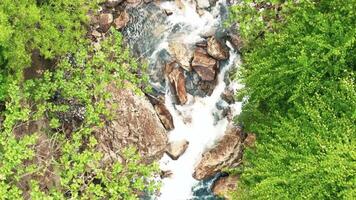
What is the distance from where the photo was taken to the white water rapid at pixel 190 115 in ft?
51.7

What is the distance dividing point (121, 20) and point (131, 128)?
3.73 m

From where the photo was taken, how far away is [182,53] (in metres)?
15.5

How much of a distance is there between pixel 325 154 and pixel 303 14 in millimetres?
3689

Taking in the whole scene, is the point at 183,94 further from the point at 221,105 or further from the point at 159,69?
the point at 221,105

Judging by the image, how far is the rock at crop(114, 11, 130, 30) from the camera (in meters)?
15.5

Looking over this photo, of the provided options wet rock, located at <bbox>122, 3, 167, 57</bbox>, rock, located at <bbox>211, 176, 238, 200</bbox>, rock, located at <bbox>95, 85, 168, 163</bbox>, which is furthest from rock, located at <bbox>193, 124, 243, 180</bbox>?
wet rock, located at <bbox>122, 3, 167, 57</bbox>

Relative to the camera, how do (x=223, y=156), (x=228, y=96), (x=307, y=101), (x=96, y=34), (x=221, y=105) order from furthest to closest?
(x=221, y=105) → (x=228, y=96) → (x=223, y=156) → (x=96, y=34) → (x=307, y=101)

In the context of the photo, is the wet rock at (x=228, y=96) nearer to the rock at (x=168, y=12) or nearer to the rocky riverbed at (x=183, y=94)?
the rocky riverbed at (x=183, y=94)

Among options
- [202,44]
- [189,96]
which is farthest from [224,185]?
[202,44]

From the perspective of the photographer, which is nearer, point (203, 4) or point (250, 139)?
point (250, 139)

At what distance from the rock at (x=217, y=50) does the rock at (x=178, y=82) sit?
124 cm

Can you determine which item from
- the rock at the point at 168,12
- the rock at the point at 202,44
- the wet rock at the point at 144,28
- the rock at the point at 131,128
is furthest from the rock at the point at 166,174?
the rock at the point at 168,12

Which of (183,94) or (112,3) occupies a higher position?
(112,3)

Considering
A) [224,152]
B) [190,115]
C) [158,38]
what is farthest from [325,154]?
[158,38]
